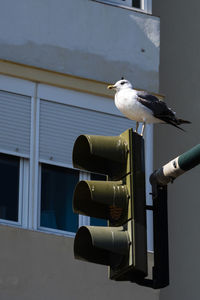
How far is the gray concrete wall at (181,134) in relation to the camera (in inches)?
598

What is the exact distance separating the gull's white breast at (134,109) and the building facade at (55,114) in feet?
7.81

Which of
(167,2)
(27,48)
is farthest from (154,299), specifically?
(167,2)

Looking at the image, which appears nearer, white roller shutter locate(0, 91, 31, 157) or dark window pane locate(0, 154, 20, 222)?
dark window pane locate(0, 154, 20, 222)

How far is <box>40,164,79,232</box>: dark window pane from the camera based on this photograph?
40.8ft

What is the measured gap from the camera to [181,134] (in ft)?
52.7

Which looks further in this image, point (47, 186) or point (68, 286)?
point (47, 186)

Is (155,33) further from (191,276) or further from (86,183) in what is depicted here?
(86,183)

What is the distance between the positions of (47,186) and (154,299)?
1.87 m

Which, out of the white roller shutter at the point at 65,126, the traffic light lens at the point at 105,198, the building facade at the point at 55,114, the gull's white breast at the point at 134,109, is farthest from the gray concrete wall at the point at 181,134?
the traffic light lens at the point at 105,198

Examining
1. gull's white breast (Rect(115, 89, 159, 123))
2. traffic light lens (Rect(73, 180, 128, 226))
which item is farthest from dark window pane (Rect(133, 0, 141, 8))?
traffic light lens (Rect(73, 180, 128, 226))

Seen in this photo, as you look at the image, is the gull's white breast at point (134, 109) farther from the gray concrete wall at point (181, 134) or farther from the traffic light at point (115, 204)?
the gray concrete wall at point (181, 134)

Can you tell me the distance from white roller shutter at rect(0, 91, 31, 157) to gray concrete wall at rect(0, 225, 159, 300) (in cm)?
123

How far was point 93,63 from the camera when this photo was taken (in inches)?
529

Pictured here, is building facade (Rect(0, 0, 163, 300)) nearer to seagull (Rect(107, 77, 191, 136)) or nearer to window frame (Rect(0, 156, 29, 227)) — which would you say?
window frame (Rect(0, 156, 29, 227))
